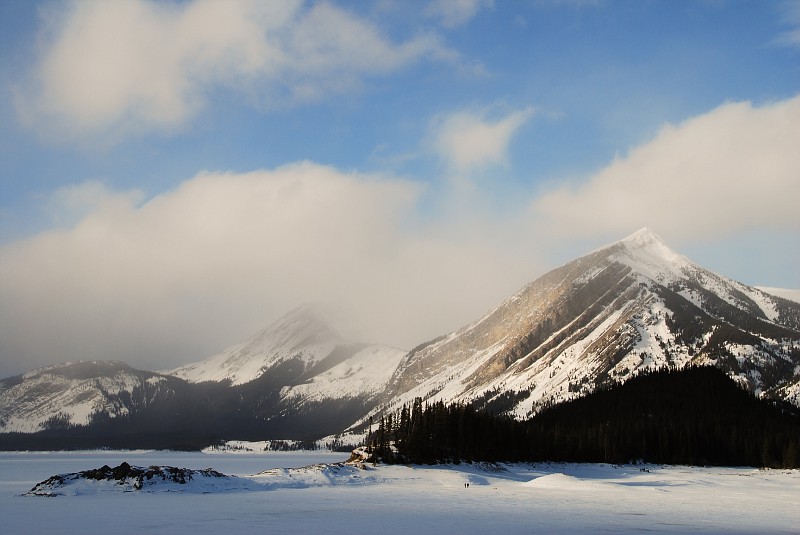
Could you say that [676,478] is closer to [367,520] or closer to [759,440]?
[759,440]

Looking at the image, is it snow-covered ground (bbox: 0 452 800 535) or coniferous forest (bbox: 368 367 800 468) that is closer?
snow-covered ground (bbox: 0 452 800 535)

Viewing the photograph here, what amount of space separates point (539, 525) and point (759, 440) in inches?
6524

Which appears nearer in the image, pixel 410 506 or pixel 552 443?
pixel 410 506

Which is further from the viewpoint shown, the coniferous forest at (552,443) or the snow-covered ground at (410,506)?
the coniferous forest at (552,443)

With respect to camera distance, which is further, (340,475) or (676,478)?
(676,478)

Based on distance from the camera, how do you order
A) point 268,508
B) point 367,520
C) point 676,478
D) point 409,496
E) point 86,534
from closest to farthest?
point 86,534 < point 367,520 < point 268,508 < point 409,496 < point 676,478

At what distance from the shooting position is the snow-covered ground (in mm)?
53906

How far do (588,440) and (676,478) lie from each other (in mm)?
50553

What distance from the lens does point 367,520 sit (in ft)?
190

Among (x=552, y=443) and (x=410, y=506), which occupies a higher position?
(x=410, y=506)

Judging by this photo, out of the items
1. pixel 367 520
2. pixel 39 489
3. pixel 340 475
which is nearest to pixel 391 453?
pixel 340 475

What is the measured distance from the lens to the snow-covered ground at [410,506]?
177 feet

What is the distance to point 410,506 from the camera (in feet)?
237

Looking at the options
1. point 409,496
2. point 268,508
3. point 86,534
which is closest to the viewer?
point 86,534
